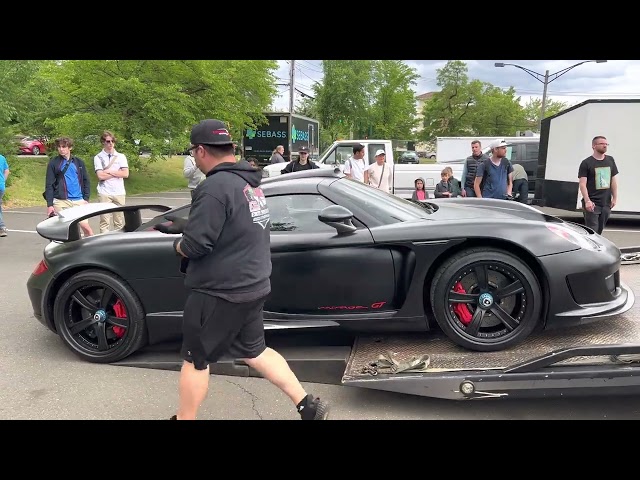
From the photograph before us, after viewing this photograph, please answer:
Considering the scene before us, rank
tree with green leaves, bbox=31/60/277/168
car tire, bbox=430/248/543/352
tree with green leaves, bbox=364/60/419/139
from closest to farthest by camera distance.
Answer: car tire, bbox=430/248/543/352 < tree with green leaves, bbox=31/60/277/168 < tree with green leaves, bbox=364/60/419/139

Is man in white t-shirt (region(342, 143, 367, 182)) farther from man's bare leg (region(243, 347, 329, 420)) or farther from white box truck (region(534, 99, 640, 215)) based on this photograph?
man's bare leg (region(243, 347, 329, 420))

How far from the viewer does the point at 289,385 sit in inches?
111

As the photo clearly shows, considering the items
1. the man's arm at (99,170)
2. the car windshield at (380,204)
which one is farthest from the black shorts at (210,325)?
the man's arm at (99,170)

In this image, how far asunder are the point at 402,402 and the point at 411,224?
118cm

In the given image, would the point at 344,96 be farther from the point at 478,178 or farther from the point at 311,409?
the point at 311,409

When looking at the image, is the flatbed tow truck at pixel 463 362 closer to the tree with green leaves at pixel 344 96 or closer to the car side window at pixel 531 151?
the car side window at pixel 531 151

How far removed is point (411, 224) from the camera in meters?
3.56

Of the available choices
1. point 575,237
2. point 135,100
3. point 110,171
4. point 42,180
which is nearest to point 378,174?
point 110,171

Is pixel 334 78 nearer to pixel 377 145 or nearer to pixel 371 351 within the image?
pixel 377 145

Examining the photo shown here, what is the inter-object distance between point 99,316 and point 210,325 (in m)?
1.72

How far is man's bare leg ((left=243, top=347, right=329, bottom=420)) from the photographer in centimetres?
280

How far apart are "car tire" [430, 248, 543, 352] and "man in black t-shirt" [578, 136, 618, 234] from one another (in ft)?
12.1

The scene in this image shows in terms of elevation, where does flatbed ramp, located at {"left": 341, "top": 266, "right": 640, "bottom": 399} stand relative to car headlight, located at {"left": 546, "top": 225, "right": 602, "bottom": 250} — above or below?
below

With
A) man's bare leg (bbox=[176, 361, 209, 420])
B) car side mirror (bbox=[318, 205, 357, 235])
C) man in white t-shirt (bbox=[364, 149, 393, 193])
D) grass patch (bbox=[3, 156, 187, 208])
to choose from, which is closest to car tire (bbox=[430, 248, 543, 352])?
car side mirror (bbox=[318, 205, 357, 235])
